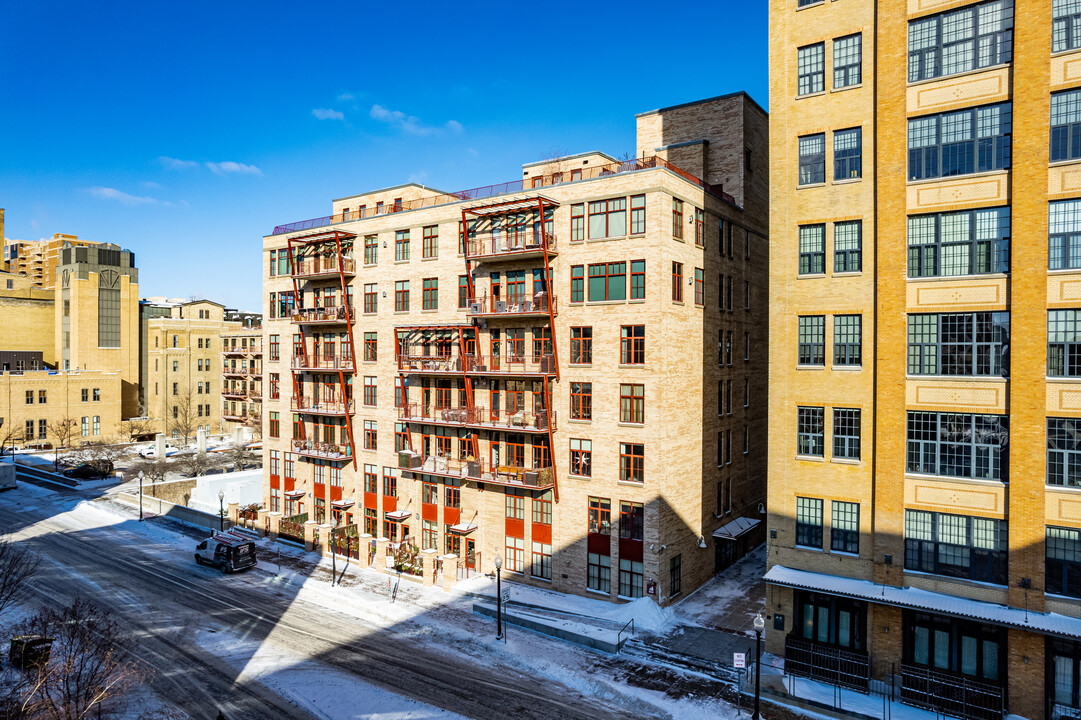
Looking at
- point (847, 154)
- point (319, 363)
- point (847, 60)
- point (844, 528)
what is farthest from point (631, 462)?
point (319, 363)

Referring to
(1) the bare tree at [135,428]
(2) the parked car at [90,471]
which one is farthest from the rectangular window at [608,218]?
(1) the bare tree at [135,428]

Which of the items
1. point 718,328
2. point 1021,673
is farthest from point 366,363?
point 1021,673

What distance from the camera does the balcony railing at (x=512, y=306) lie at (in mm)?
34375

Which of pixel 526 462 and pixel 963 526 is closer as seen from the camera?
pixel 963 526

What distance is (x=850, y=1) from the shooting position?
25625mm

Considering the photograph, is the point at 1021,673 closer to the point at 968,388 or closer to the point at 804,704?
the point at 804,704

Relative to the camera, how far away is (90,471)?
64.9 metres

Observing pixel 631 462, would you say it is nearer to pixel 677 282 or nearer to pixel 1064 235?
pixel 677 282

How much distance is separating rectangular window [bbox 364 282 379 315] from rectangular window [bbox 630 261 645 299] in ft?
59.5

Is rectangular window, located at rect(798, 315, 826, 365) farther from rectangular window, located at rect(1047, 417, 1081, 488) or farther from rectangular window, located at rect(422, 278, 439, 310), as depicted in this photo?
rectangular window, located at rect(422, 278, 439, 310)

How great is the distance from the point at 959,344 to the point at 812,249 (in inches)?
251

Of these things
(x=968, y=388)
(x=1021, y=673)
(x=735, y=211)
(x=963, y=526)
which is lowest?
(x=1021, y=673)

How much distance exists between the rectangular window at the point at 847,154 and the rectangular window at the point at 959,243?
2.99m

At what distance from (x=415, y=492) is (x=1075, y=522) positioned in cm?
3146
